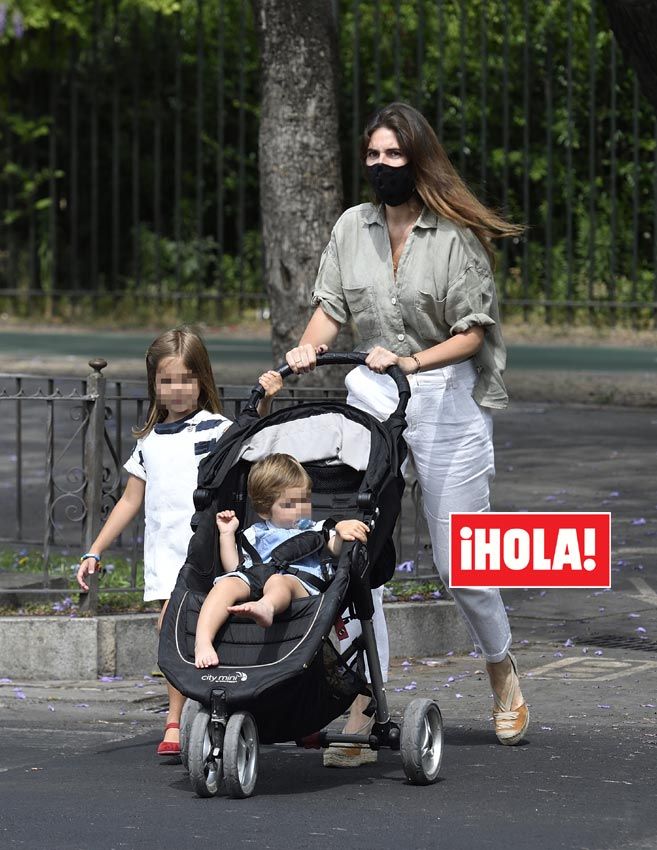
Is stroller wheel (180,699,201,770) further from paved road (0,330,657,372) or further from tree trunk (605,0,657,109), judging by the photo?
paved road (0,330,657,372)

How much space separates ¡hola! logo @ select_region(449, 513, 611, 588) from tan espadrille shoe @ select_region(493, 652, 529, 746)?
1.03ft

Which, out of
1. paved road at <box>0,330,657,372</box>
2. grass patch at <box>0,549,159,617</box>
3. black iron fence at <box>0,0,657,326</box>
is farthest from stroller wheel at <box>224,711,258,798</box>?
black iron fence at <box>0,0,657,326</box>

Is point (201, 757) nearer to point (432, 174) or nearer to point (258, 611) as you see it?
point (258, 611)

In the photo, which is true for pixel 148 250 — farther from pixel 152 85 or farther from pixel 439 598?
pixel 439 598

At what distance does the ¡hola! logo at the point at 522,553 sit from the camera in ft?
17.7

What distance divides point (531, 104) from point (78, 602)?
1569 centimetres

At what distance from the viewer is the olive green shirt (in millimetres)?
5438

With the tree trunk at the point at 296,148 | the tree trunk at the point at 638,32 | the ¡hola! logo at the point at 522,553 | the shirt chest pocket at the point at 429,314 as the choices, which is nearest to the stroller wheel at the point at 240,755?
the ¡hola! logo at the point at 522,553

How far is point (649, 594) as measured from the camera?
8062mm

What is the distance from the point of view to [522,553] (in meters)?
5.45

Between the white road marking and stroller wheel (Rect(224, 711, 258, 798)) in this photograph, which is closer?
stroller wheel (Rect(224, 711, 258, 798))

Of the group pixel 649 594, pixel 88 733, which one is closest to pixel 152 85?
pixel 649 594

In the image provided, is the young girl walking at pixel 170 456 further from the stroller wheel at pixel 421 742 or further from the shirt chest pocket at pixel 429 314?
the stroller wheel at pixel 421 742

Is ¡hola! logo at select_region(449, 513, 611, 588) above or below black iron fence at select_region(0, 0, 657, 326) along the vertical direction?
below
